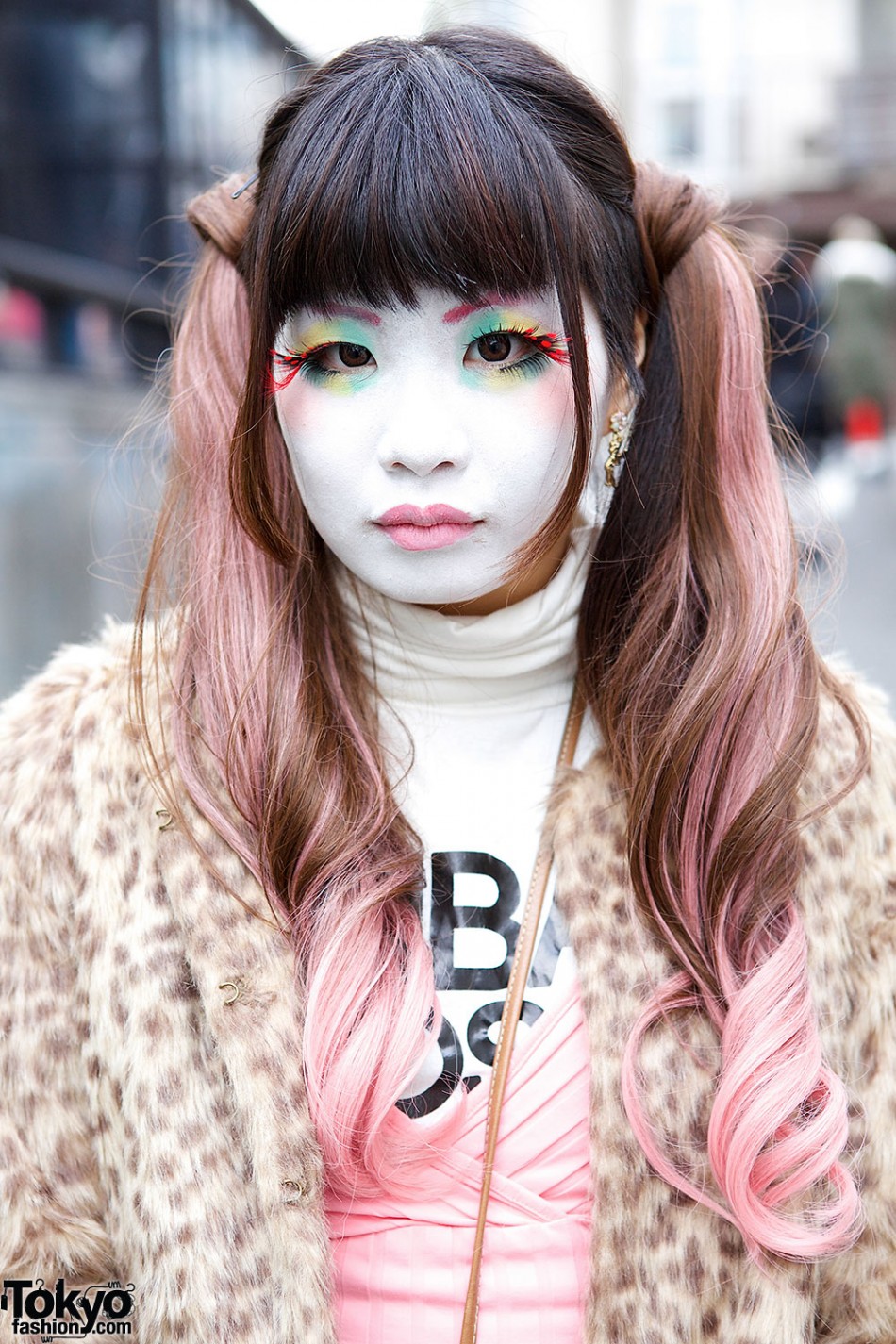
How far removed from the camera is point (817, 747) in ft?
5.22

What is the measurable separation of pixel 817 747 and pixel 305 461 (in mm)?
703

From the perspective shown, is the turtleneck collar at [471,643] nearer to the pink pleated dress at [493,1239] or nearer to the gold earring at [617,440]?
the gold earring at [617,440]

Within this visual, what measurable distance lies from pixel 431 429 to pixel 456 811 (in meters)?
0.49

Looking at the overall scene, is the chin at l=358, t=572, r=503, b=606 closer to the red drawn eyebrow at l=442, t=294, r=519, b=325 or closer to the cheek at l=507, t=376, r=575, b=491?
the cheek at l=507, t=376, r=575, b=491

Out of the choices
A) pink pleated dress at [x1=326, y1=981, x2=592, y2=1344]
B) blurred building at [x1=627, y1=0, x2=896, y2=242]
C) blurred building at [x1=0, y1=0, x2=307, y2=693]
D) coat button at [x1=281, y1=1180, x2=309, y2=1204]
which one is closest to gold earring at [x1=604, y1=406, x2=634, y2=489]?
pink pleated dress at [x1=326, y1=981, x2=592, y2=1344]

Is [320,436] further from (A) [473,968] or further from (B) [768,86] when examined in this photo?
(B) [768,86]

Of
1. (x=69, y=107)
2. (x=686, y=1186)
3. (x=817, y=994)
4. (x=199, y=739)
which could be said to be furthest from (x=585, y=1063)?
(x=69, y=107)

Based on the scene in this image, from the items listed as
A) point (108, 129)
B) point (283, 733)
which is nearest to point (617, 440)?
point (283, 733)

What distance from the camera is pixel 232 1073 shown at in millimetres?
1392

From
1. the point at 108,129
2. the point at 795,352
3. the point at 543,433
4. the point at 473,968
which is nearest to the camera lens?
the point at 543,433

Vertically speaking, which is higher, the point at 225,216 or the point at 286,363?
the point at 225,216

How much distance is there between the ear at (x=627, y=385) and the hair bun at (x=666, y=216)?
47 millimetres

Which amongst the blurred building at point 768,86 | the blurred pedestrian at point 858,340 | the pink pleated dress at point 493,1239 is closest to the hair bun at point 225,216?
the pink pleated dress at point 493,1239

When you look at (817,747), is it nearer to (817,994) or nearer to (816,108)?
(817,994)
